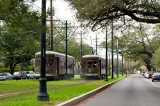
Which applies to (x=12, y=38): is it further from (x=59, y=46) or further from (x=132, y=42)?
(x=132, y=42)

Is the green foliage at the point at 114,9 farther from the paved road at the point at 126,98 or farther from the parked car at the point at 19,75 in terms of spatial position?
the parked car at the point at 19,75

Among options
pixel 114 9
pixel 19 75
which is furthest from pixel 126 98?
pixel 19 75

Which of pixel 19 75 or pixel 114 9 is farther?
pixel 19 75

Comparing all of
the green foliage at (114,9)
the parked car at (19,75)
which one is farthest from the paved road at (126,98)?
the parked car at (19,75)

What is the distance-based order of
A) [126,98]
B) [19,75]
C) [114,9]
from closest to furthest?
[126,98]
[114,9]
[19,75]

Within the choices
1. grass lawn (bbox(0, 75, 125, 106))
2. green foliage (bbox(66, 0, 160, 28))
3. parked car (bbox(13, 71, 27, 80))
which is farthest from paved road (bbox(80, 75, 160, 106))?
parked car (bbox(13, 71, 27, 80))

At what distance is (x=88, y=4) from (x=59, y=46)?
51.0 m

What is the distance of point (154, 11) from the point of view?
845 inches

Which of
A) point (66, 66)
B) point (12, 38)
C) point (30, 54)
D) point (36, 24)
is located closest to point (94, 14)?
point (36, 24)

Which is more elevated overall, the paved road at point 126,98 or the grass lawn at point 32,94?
the grass lawn at point 32,94

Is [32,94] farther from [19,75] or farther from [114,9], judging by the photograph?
[19,75]

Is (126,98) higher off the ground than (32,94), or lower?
lower

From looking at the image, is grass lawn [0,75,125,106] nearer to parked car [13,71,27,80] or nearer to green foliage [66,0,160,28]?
green foliage [66,0,160,28]

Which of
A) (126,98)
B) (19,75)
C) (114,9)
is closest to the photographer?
(126,98)
